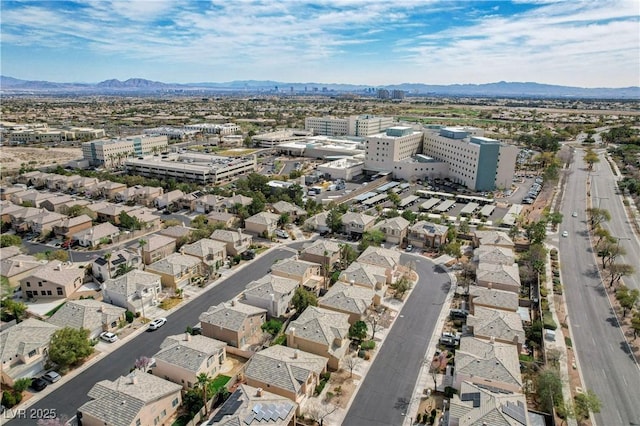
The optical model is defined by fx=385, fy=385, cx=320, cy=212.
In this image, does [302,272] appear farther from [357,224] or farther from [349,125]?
[349,125]

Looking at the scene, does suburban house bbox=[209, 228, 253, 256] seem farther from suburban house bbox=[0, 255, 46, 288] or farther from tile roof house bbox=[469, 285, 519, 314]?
tile roof house bbox=[469, 285, 519, 314]

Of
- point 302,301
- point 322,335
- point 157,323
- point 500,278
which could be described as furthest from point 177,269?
point 500,278

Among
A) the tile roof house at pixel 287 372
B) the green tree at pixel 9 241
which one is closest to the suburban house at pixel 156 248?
the green tree at pixel 9 241

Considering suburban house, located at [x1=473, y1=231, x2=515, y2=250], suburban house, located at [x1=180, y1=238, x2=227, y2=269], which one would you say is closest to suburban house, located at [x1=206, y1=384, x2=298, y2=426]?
suburban house, located at [x1=180, y1=238, x2=227, y2=269]

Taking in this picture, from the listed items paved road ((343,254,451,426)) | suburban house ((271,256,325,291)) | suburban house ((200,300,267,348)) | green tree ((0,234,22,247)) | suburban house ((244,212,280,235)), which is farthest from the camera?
suburban house ((244,212,280,235))

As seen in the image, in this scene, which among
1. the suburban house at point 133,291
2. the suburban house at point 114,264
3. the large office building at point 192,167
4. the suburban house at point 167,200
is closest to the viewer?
the suburban house at point 133,291

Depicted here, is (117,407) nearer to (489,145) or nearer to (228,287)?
(228,287)

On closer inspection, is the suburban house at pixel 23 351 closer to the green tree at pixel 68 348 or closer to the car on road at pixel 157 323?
the green tree at pixel 68 348
